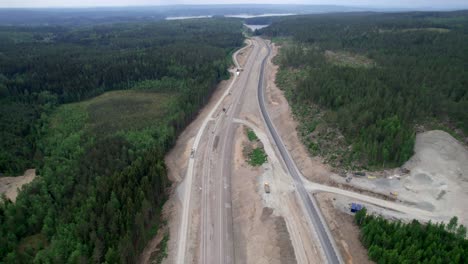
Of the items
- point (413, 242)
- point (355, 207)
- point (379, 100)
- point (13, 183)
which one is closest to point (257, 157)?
point (355, 207)

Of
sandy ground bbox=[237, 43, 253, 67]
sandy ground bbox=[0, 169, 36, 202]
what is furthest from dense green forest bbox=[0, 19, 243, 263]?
sandy ground bbox=[237, 43, 253, 67]

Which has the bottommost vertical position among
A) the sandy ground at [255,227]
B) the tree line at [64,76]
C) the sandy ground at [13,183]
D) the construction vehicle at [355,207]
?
the sandy ground at [13,183]

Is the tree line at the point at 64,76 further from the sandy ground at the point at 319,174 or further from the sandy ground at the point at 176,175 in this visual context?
the sandy ground at the point at 319,174

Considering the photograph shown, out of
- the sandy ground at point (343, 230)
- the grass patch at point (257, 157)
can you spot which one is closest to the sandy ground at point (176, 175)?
the grass patch at point (257, 157)

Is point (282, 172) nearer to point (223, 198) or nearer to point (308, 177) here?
point (308, 177)

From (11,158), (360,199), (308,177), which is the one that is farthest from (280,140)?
(11,158)

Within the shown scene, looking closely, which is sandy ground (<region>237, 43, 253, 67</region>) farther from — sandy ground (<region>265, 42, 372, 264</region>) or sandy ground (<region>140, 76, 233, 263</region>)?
sandy ground (<region>140, 76, 233, 263</region>)
